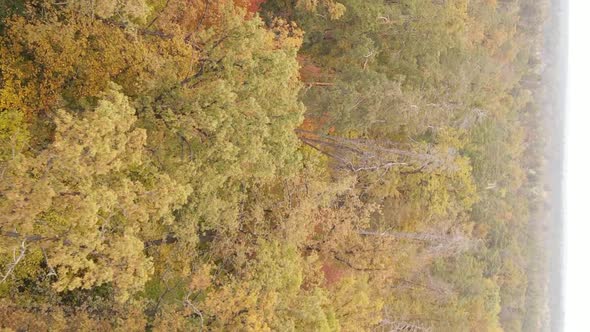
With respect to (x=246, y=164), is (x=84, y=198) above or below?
above

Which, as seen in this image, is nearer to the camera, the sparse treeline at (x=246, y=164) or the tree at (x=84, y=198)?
the tree at (x=84, y=198)

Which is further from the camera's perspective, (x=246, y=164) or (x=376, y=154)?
(x=376, y=154)

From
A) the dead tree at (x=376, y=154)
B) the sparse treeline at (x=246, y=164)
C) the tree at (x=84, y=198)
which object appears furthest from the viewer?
the dead tree at (x=376, y=154)

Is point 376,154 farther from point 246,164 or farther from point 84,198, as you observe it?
point 84,198

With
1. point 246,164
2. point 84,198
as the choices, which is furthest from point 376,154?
point 84,198

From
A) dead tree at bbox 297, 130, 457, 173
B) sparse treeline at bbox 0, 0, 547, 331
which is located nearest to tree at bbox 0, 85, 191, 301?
sparse treeline at bbox 0, 0, 547, 331

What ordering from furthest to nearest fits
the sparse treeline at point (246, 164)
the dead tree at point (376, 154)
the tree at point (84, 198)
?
the dead tree at point (376, 154)
the sparse treeline at point (246, 164)
the tree at point (84, 198)

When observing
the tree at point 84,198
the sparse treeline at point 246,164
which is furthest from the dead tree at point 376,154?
the tree at point 84,198

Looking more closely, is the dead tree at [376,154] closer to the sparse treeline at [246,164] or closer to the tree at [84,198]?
the sparse treeline at [246,164]

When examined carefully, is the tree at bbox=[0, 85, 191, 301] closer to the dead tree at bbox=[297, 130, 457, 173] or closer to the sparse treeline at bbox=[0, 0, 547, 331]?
the sparse treeline at bbox=[0, 0, 547, 331]
